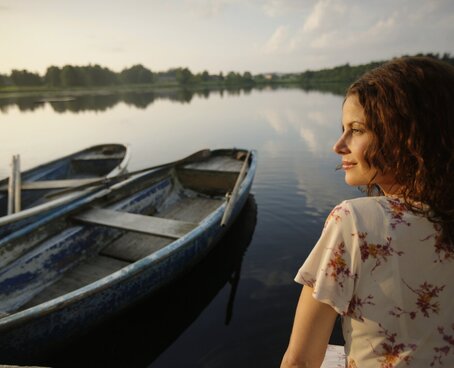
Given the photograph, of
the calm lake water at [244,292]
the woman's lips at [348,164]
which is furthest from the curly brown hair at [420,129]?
the calm lake water at [244,292]

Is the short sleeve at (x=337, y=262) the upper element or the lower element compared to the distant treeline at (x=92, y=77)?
lower

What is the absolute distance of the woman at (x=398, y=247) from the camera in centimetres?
95

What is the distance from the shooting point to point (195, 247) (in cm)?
492

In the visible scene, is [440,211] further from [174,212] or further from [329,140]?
[329,140]

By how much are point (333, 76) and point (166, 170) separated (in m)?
112

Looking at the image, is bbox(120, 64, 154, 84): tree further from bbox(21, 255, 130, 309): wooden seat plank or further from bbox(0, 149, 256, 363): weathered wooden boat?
bbox(21, 255, 130, 309): wooden seat plank

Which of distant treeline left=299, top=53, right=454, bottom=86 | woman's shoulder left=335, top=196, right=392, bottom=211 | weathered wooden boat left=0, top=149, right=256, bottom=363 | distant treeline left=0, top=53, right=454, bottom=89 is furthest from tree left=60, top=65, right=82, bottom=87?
woman's shoulder left=335, top=196, right=392, bottom=211

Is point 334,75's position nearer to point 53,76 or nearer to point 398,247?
point 53,76

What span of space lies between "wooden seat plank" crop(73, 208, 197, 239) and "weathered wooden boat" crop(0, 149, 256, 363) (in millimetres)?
17

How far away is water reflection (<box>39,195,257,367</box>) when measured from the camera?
4094mm

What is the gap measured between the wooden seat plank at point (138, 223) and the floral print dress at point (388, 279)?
4042mm

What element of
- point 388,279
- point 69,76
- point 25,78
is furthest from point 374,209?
point 25,78

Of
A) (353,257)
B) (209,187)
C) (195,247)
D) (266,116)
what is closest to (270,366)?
(195,247)

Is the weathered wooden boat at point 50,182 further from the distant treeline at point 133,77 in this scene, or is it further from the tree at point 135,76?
the tree at point 135,76
